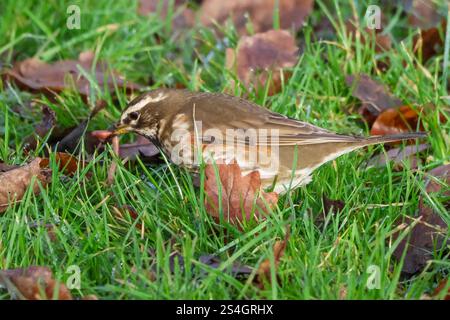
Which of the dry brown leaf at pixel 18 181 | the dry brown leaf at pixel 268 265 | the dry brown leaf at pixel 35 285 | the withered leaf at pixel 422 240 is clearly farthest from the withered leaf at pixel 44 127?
the withered leaf at pixel 422 240

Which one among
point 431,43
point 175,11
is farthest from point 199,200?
point 175,11

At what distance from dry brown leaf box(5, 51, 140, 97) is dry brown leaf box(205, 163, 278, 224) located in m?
2.01

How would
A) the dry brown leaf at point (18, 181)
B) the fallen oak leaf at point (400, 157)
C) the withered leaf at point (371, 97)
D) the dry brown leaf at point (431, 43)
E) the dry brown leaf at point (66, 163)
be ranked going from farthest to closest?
the dry brown leaf at point (431, 43) → the withered leaf at point (371, 97) → the fallen oak leaf at point (400, 157) → the dry brown leaf at point (66, 163) → the dry brown leaf at point (18, 181)

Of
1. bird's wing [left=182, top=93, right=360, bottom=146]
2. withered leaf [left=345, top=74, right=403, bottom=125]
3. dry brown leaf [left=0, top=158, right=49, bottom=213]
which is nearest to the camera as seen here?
dry brown leaf [left=0, top=158, right=49, bottom=213]

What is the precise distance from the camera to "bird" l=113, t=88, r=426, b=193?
5531 mm

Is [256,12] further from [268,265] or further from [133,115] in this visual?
[268,265]

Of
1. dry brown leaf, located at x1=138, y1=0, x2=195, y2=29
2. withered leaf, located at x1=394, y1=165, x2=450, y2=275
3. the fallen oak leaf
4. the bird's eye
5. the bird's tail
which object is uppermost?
dry brown leaf, located at x1=138, y1=0, x2=195, y2=29

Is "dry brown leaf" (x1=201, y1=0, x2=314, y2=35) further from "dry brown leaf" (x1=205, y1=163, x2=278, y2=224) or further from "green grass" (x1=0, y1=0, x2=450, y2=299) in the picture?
"dry brown leaf" (x1=205, y1=163, x2=278, y2=224)

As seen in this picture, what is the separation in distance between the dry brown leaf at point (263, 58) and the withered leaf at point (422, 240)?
2074 millimetres

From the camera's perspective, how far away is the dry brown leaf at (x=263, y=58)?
6727 mm

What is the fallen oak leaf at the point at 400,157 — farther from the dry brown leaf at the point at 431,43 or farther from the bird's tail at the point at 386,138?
the dry brown leaf at the point at 431,43

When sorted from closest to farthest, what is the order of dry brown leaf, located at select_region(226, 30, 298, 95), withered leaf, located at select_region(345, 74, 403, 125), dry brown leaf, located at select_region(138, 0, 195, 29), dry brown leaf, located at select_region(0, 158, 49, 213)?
dry brown leaf, located at select_region(0, 158, 49, 213), withered leaf, located at select_region(345, 74, 403, 125), dry brown leaf, located at select_region(226, 30, 298, 95), dry brown leaf, located at select_region(138, 0, 195, 29)

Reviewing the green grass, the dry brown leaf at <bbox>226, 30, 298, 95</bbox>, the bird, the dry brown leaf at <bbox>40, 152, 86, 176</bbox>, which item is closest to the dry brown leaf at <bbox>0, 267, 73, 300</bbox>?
the green grass

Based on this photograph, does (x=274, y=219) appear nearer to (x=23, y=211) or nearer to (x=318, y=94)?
(x=23, y=211)
